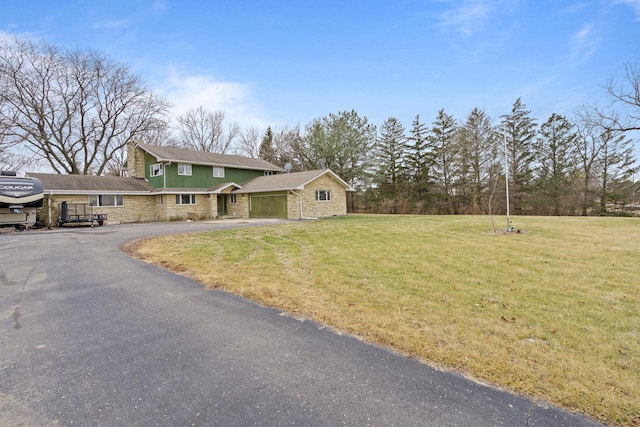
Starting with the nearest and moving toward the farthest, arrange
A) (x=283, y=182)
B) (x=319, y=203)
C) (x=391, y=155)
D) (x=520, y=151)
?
Result: (x=283, y=182) < (x=319, y=203) < (x=520, y=151) < (x=391, y=155)

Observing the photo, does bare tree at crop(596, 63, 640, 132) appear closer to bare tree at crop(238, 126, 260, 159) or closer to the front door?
the front door

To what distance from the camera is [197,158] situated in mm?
25000

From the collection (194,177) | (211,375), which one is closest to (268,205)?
(194,177)

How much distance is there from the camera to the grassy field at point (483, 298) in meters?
2.63

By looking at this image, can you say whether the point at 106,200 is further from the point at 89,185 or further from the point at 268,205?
the point at 268,205

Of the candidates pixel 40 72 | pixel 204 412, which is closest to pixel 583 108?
A: pixel 204 412

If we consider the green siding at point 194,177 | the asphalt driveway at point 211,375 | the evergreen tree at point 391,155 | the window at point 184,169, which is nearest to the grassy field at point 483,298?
the asphalt driveway at point 211,375

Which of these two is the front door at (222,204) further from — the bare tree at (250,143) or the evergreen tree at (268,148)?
the bare tree at (250,143)

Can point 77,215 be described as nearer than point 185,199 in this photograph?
Yes

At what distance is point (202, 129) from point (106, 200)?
20221 mm

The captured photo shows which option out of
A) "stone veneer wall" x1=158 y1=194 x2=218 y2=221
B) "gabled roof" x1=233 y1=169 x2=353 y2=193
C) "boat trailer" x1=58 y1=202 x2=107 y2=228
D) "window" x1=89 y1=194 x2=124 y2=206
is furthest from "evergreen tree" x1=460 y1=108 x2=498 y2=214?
"boat trailer" x1=58 y1=202 x2=107 y2=228

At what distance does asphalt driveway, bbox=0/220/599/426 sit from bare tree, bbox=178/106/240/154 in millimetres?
37341

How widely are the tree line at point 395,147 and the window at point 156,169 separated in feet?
30.2

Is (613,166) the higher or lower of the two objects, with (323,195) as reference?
higher
